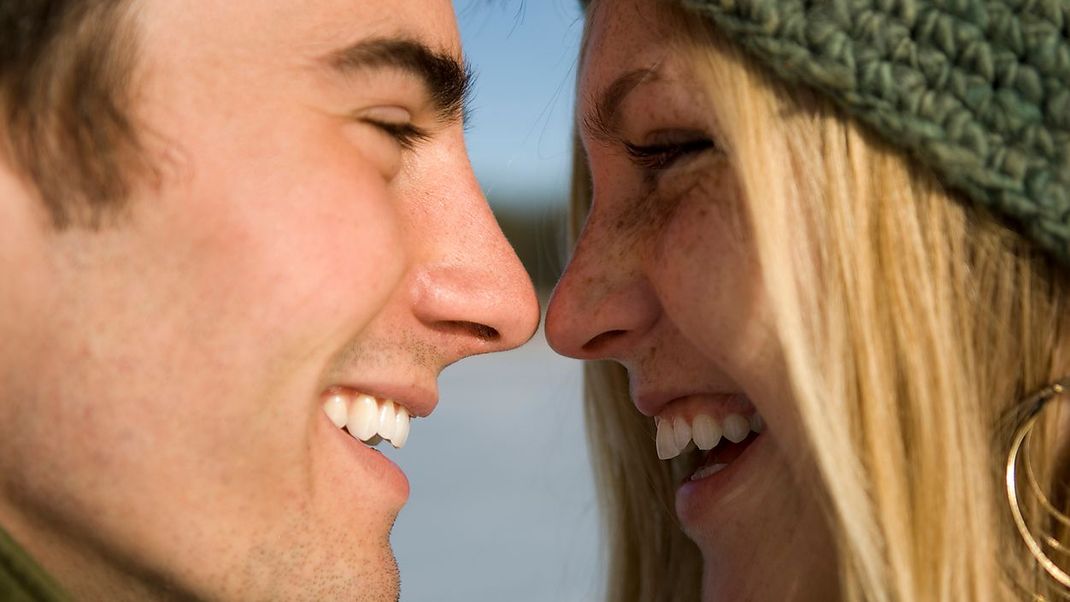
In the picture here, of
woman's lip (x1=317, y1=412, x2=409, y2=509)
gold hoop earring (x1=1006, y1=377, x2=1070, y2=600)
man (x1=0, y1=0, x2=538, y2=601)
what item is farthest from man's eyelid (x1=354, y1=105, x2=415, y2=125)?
gold hoop earring (x1=1006, y1=377, x2=1070, y2=600)

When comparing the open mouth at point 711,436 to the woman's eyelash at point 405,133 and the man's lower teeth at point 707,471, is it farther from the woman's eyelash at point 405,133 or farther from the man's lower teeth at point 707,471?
the woman's eyelash at point 405,133

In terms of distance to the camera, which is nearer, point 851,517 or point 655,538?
point 851,517

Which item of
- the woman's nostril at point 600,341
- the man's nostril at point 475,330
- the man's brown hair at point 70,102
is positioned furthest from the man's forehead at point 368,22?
the woman's nostril at point 600,341

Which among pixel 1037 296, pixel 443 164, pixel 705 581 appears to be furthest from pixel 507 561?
Result: pixel 1037 296

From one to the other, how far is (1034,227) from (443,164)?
0.75 meters

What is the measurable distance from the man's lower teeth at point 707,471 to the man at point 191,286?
53cm

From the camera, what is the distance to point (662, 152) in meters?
1.58

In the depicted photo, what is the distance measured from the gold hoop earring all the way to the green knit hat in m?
0.16

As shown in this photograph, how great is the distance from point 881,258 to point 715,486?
1.74 ft

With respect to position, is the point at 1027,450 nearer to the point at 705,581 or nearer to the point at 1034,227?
the point at 1034,227

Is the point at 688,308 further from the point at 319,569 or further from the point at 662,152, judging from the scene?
the point at 319,569

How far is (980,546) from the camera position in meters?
1.27

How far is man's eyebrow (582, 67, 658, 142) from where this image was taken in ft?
4.89

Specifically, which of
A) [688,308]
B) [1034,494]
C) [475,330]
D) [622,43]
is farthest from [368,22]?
[1034,494]
